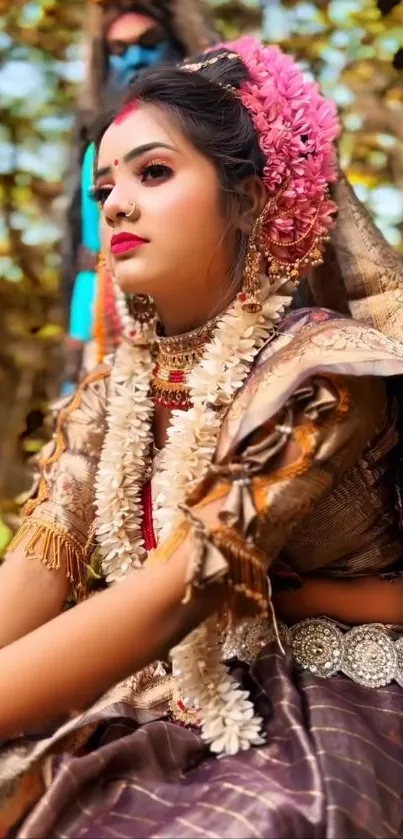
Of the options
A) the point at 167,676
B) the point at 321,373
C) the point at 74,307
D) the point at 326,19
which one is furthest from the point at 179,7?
the point at 167,676

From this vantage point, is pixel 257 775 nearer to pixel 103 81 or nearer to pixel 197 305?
pixel 197 305

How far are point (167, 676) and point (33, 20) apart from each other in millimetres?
2032

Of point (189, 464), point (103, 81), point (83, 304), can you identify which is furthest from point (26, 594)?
point (103, 81)

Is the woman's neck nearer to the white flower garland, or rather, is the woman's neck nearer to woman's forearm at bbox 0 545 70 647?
the white flower garland

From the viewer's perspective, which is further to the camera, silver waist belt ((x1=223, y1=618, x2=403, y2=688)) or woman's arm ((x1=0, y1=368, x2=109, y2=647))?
woman's arm ((x1=0, y1=368, x2=109, y2=647))

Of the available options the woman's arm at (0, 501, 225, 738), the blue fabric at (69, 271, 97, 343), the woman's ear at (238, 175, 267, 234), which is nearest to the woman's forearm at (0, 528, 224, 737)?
the woman's arm at (0, 501, 225, 738)

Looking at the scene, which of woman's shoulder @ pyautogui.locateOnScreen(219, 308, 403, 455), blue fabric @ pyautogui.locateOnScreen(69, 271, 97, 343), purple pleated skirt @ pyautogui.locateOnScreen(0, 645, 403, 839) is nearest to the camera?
purple pleated skirt @ pyautogui.locateOnScreen(0, 645, 403, 839)

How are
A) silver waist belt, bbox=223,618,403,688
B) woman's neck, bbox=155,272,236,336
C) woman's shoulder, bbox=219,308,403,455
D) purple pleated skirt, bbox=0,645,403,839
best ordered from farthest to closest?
woman's neck, bbox=155,272,236,336 → silver waist belt, bbox=223,618,403,688 → woman's shoulder, bbox=219,308,403,455 → purple pleated skirt, bbox=0,645,403,839

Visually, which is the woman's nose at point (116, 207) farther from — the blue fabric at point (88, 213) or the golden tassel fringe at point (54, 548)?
the blue fabric at point (88, 213)

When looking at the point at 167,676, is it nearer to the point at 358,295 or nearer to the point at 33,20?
the point at 358,295

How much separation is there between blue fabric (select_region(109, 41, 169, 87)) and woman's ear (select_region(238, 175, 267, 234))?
80 cm

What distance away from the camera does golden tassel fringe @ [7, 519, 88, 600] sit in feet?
4.76

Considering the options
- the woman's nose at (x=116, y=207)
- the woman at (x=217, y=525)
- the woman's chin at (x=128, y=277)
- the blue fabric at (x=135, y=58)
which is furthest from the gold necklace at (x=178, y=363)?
the blue fabric at (x=135, y=58)

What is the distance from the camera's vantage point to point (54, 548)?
146 cm
